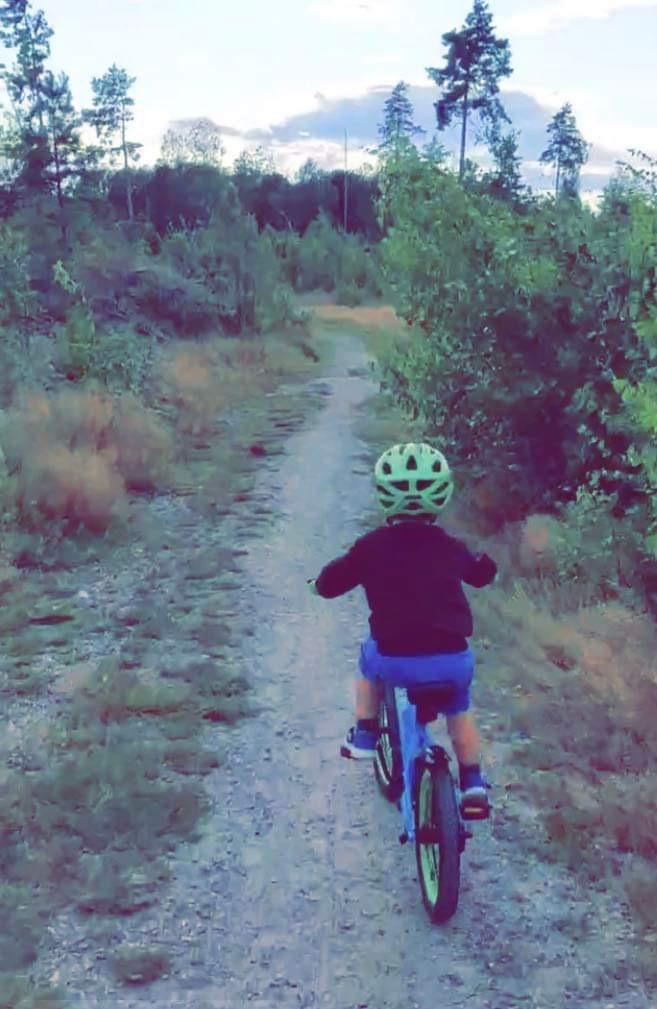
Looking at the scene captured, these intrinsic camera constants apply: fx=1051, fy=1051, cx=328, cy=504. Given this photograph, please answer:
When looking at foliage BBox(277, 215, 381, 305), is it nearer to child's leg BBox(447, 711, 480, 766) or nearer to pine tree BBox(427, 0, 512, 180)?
pine tree BBox(427, 0, 512, 180)

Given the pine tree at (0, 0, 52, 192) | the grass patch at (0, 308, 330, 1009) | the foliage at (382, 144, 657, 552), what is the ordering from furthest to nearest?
the pine tree at (0, 0, 52, 192)
the foliage at (382, 144, 657, 552)
the grass patch at (0, 308, 330, 1009)

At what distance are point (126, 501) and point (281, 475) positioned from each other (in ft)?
10.6

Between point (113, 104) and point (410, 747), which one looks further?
point (113, 104)

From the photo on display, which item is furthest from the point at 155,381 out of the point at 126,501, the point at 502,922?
the point at 502,922

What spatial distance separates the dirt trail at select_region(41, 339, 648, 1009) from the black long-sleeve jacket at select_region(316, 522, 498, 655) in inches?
46.4

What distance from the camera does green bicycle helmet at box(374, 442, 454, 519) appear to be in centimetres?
457


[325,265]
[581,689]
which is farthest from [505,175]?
[325,265]

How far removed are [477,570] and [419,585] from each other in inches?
12.2

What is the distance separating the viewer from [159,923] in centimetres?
452

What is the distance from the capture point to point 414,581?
179 inches

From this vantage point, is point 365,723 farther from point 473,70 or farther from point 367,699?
point 473,70

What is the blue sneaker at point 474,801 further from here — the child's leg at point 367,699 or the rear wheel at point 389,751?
the child's leg at point 367,699

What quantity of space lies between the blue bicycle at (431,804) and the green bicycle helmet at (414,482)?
0.78 meters

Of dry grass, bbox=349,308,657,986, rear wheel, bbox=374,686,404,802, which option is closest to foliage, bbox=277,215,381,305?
dry grass, bbox=349,308,657,986
